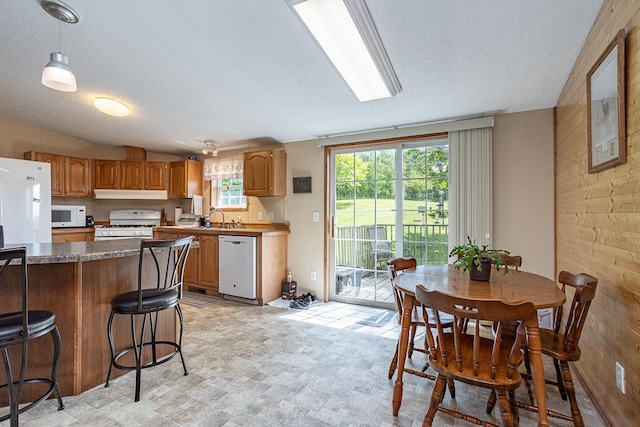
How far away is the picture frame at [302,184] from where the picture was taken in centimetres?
417

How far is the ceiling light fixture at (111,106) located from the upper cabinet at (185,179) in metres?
1.63

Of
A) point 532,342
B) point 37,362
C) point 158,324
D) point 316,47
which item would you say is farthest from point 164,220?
point 532,342

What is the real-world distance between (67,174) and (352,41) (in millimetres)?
4894

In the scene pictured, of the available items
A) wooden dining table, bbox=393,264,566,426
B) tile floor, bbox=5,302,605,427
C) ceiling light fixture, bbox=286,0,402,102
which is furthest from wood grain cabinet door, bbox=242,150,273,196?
wooden dining table, bbox=393,264,566,426

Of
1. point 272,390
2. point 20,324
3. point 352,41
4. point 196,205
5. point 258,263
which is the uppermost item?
point 352,41

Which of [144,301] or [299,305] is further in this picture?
[299,305]

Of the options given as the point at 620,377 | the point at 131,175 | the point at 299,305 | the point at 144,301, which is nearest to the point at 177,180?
the point at 131,175

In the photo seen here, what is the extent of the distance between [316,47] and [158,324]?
98.2 inches

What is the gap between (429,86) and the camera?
2564mm

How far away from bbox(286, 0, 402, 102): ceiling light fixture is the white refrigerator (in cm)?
424

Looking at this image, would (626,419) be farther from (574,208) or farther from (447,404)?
(574,208)

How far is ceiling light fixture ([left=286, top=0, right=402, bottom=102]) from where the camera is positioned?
1637 mm

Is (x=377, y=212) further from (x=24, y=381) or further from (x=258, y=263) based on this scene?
(x=24, y=381)

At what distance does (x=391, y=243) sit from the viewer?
3.71 m
